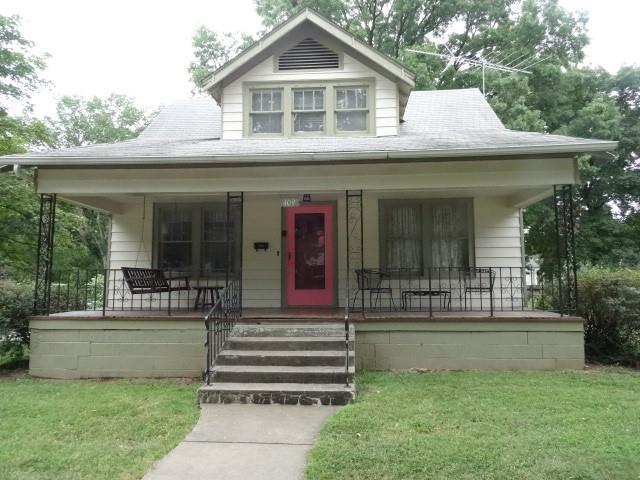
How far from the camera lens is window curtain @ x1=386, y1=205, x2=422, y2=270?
28.7 ft

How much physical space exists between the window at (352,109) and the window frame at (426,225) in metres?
1.49

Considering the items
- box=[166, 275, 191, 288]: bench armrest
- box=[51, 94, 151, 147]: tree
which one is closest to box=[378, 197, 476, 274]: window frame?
box=[166, 275, 191, 288]: bench armrest

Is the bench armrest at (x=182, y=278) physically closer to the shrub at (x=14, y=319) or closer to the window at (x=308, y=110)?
the shrub at (x=14, y=319)

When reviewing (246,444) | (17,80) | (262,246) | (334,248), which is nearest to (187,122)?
(262,246)

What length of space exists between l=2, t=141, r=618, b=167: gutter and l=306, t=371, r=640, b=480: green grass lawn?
9.93ft

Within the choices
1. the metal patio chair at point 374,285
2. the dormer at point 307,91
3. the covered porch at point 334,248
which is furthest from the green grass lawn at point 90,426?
the dormer at point 307,91

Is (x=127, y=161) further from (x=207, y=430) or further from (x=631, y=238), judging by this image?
(x=631, y=238)

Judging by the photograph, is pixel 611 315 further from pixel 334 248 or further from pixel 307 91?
pixel 307 91

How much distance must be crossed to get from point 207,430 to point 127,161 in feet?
13.5

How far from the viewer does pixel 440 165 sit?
6.68 m

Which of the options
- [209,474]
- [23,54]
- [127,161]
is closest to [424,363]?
[209,474]

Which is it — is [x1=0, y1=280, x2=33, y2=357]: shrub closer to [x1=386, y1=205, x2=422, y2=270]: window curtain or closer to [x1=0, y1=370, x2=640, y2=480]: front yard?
[x1=0, y1=370, x2=640, y2=480]: front yard

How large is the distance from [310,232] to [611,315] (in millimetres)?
5173

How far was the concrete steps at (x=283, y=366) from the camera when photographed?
5.14 m
